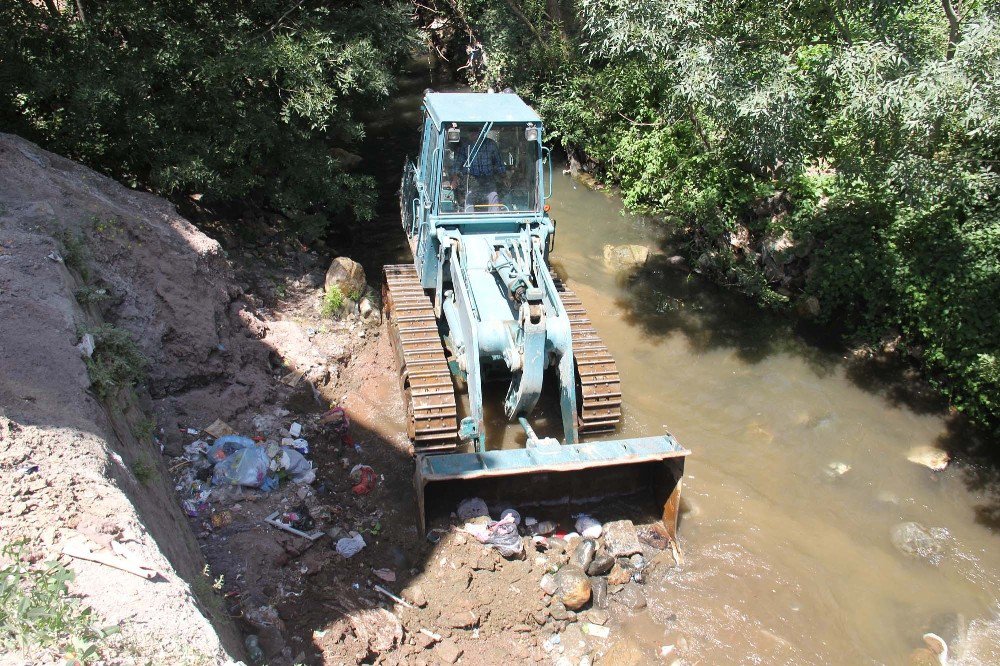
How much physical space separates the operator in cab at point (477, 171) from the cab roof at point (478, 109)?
0.19 m

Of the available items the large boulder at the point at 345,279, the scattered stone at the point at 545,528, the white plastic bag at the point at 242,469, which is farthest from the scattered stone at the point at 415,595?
the large boulder at the point at 345,279

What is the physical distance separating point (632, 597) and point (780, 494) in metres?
2.27

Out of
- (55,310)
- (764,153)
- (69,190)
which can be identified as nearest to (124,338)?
(55,310)

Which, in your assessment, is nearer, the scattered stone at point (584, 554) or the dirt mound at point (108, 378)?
the dirt mound at point (108, 378)

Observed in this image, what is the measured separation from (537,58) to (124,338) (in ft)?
37.2

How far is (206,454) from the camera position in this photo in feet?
21.0

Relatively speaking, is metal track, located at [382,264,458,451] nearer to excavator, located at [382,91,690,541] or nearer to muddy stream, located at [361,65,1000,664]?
excavator, located at [382,91,690,541]

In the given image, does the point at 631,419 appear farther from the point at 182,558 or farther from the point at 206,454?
the point at 182,558

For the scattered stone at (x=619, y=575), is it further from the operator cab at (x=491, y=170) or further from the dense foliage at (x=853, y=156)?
the dense foliage at (x=853, y=156)

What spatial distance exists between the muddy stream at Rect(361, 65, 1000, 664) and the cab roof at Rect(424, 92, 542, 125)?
301 cm

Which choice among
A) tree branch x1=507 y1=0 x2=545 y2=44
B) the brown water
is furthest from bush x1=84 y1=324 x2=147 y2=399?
tree branch x1=507 y1=0 x2=545 y2=44

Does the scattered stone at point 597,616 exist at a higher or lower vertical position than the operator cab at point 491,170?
lower

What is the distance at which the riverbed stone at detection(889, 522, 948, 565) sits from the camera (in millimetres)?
7027

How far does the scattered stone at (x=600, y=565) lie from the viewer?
249 inches
